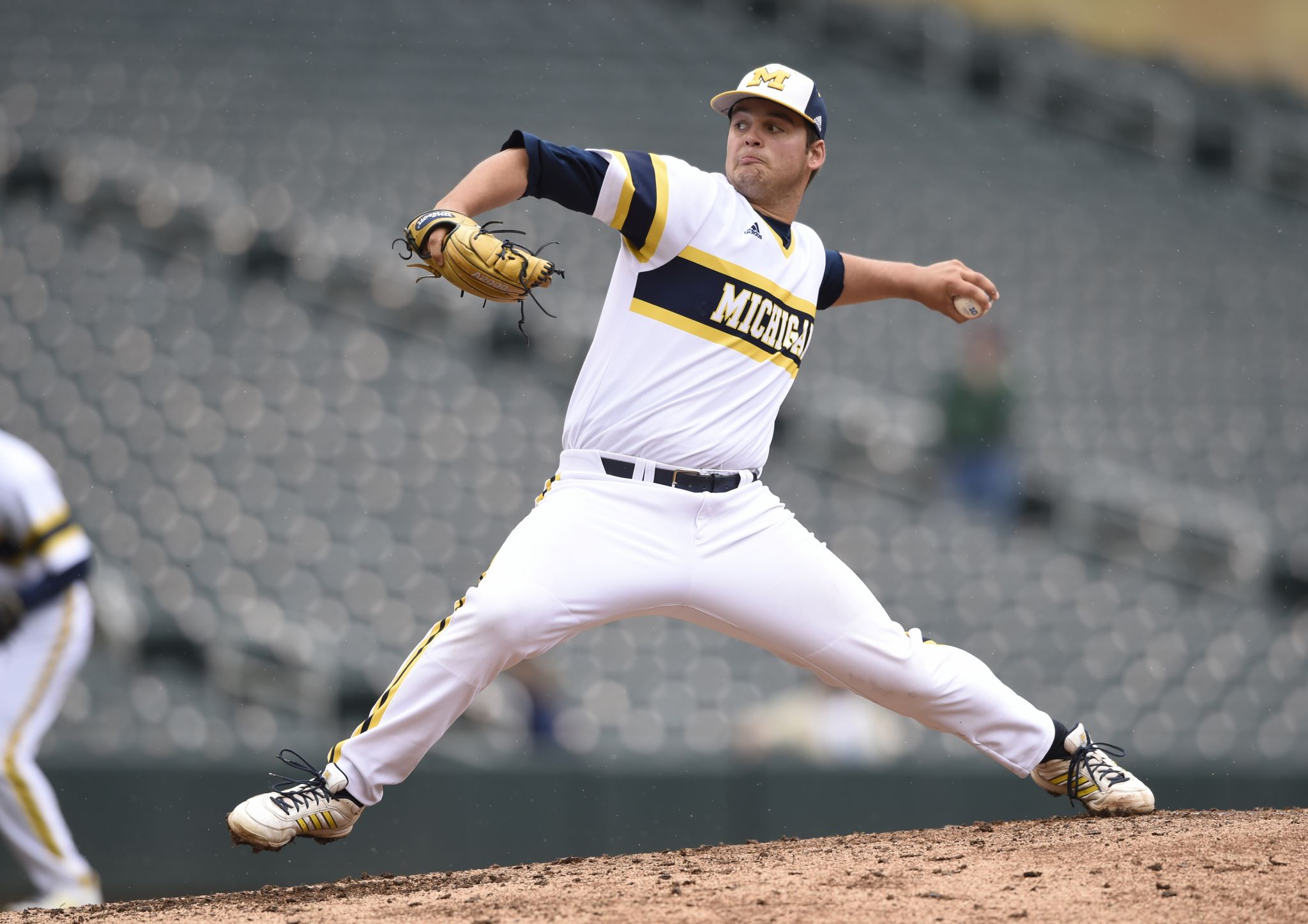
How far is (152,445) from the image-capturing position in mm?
7273

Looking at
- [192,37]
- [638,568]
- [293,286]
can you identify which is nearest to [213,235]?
[293,286]

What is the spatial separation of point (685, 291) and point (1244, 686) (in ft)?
19.4

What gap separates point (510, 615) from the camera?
8.87ft

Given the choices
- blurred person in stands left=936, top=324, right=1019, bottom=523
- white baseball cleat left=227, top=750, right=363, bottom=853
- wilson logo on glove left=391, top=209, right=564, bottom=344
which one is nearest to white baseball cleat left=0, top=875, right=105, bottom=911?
white baseball cleat left=227, top=750, right=363, bottom=853

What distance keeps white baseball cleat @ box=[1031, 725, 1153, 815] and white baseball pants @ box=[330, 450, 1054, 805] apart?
161mm

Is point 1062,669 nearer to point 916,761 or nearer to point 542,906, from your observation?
point 916,761

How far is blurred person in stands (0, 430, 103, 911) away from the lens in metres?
3.87

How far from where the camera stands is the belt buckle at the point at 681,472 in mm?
2908

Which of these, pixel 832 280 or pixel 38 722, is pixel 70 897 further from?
pixel 832 280

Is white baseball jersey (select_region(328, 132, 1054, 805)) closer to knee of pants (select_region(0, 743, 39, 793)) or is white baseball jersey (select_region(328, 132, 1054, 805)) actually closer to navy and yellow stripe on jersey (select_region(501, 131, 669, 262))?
navy and yellow stripe on jersey (select_region(501, 131, 669, 262))

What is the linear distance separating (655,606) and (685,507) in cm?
21

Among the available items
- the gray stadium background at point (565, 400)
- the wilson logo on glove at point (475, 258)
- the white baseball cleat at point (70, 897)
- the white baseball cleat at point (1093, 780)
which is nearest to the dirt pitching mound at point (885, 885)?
the white baseball cleat at point (1093, 780)

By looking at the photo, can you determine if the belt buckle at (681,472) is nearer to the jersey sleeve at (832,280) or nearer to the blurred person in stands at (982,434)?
the jersey sleeve at (832,280)

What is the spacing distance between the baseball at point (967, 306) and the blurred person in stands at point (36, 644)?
2.63 meters
